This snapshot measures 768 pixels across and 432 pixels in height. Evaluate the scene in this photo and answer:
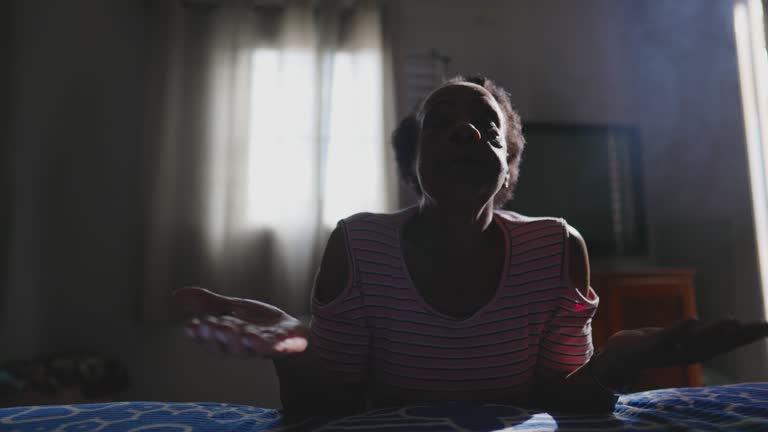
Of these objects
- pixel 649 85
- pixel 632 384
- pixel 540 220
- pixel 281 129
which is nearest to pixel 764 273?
pixel 649 85

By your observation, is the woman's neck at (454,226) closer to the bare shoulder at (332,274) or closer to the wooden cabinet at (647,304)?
the bare shoulder at (332,274)

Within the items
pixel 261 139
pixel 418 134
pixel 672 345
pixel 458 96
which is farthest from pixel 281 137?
pixel 672 345

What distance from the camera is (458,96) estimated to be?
0.89m

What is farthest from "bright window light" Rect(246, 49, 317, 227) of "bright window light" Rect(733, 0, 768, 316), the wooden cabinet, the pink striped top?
"bright window light" Rect(733, 0, 768, 316)

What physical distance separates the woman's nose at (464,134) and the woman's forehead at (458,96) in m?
0.08

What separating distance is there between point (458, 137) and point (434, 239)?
0.20m

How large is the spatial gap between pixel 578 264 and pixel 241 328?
0.62m

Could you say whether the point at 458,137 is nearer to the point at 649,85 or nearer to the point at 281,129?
the point at 281,129

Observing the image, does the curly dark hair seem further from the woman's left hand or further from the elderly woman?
the woman's left hand

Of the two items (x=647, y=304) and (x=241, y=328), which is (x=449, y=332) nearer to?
(x=241, y=328)

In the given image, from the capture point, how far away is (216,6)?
231cm

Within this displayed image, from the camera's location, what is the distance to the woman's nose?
0.81m

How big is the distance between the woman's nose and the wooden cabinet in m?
1.34

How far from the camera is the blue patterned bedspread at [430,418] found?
1.78 feet
